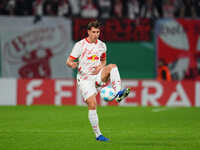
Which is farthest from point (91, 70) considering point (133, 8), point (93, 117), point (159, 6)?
point (159, 6)

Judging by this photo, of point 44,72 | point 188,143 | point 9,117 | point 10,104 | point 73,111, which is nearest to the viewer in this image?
point 188,143

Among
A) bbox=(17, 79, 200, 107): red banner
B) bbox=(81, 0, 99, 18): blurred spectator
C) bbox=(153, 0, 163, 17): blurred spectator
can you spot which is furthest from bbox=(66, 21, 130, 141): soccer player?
bbox=(153, 0, 163, 17): blurred spectator

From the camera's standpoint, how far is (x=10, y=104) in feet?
56.8

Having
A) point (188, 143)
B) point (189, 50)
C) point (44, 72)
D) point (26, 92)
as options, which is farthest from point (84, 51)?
point (189, 50)

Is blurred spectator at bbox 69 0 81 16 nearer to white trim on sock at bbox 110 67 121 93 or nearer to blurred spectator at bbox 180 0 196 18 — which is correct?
blurred spectator at bbox 180 0 196 18

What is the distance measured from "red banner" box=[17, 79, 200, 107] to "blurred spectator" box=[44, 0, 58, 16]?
3.59 meters

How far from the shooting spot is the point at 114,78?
8.22m

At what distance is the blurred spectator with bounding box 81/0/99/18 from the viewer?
19953 mm

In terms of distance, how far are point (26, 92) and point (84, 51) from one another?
9.38m

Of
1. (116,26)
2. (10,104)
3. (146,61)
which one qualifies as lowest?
(10,104)

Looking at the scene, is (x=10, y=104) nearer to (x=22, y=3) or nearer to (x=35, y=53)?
(x=35, y=53)

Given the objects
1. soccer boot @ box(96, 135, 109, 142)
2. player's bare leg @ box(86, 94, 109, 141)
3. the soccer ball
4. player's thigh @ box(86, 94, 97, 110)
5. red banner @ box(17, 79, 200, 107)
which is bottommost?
red banner @ box(17, 79, 200, 107)

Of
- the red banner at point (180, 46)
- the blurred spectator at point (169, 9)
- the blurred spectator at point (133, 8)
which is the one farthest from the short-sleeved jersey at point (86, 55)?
the blurred spectator at point (169, 9)

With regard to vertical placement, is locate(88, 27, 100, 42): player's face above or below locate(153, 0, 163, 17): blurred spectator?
below
